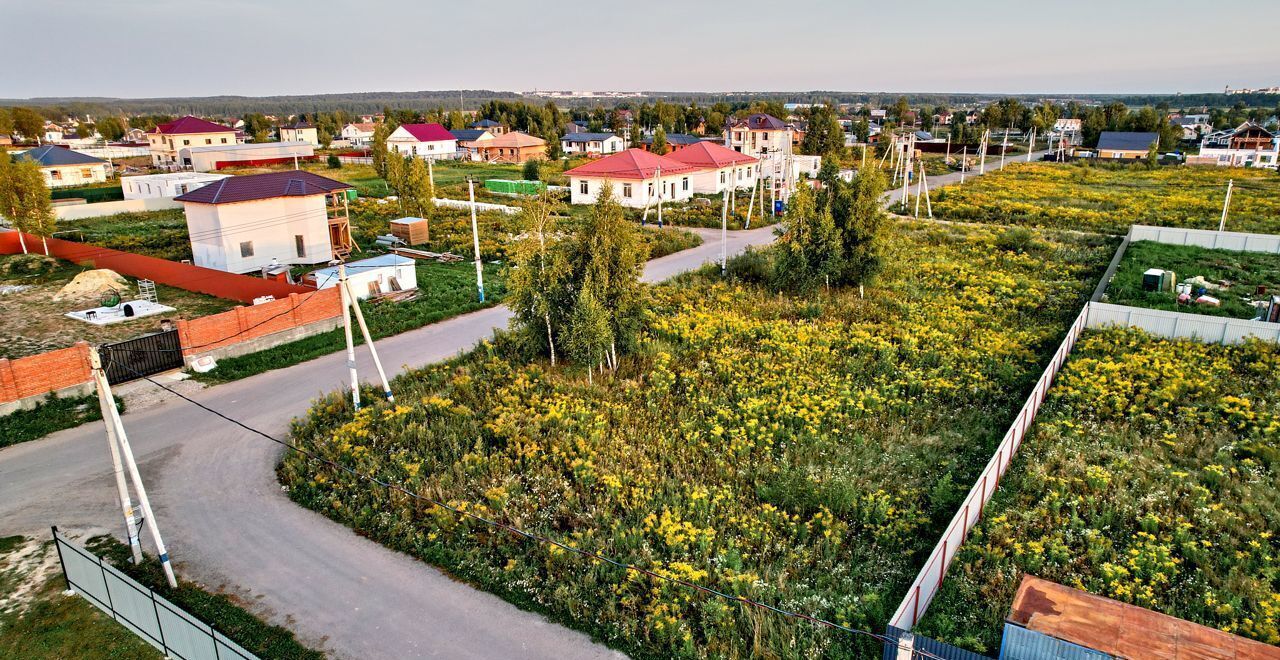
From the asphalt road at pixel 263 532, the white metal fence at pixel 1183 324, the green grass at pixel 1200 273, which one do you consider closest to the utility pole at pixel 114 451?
the asphalt road at pixel 263 532

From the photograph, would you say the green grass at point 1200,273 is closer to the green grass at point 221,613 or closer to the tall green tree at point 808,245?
the tall green tree at point 808,245

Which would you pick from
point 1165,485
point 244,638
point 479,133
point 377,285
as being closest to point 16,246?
point 377,285

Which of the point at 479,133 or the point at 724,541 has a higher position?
the point at 479,133

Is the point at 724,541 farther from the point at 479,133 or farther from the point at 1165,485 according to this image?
the point at 479,133

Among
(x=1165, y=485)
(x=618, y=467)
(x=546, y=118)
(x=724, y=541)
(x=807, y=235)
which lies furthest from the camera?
(x=546, y=118)

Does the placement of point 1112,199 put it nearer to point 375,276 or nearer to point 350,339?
point 375,276

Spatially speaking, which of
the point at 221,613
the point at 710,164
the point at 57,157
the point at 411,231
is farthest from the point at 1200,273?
the point at 57,157
